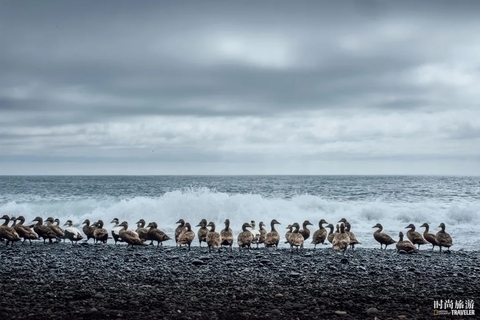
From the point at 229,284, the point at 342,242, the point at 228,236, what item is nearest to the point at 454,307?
the point at 229,284

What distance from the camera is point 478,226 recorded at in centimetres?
2655

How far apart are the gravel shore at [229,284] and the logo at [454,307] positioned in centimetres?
14

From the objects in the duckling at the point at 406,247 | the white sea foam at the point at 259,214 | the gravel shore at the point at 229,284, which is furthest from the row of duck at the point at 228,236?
the white sea foam at the point at 259,214

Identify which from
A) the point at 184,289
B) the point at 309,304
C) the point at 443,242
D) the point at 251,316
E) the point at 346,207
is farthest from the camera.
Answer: the point at 346,207

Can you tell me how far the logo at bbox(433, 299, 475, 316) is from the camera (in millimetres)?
7934

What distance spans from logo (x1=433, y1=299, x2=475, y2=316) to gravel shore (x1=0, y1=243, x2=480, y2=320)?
14 cm

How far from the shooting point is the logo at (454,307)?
7.93m

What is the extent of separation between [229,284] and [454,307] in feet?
14.7

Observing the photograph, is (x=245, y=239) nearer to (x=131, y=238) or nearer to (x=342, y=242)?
(x=342, y=242)

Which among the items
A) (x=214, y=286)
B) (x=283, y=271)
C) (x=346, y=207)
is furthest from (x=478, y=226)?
(x=214, y=286)

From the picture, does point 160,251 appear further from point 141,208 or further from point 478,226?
point 478,226

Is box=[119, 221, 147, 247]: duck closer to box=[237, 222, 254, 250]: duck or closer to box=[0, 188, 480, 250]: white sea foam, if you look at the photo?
box=[237, 222, 254, 250]: duck

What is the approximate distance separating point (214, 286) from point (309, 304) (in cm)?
237

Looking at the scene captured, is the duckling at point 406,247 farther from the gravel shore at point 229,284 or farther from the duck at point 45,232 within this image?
the duck at point 45,232
